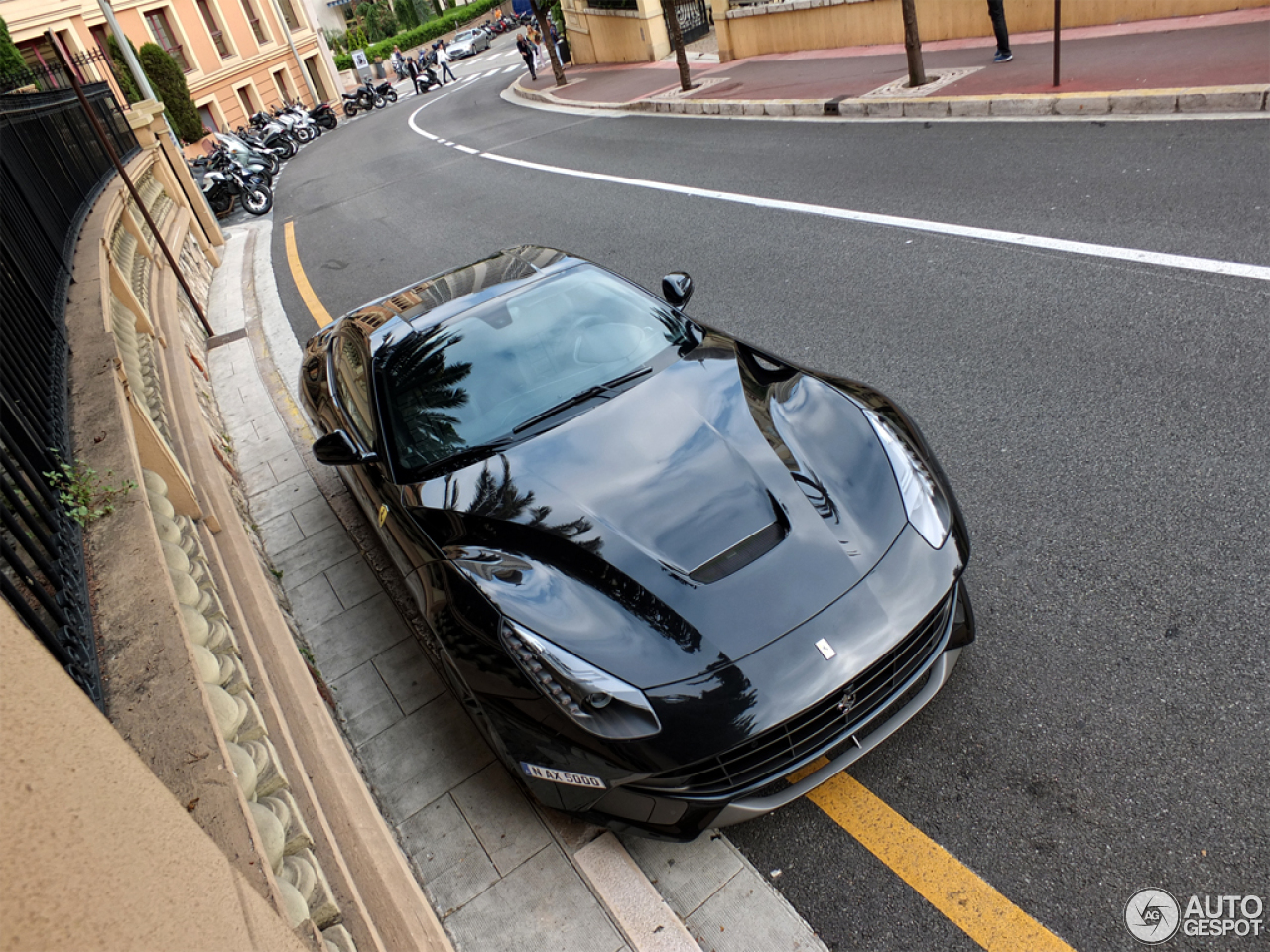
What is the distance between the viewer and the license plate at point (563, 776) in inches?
110

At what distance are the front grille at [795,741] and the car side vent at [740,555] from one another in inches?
20.7

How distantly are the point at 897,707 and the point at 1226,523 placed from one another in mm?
1865

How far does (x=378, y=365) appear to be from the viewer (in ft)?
13.8

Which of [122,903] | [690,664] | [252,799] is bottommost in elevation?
[690,664]

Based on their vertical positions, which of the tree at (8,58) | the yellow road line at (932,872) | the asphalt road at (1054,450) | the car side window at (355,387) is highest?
the tree at (8,58)

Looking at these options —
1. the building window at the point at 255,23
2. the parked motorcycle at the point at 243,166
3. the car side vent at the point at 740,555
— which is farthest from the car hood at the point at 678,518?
the building window at the point at 255,23

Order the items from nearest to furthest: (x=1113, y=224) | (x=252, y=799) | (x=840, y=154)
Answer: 1. (x=252, y=799)
2. (x=1113, y=224)
3. (x=840, y=154)

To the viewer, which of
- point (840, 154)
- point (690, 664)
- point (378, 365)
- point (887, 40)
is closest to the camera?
point (690, 664)

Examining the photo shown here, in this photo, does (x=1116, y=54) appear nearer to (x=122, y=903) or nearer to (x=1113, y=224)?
(x=1113, y=224)

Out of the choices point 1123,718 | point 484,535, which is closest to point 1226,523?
point 1123,718

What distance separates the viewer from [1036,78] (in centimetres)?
Result: 1056

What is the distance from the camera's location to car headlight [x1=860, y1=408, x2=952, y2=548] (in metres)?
3.10

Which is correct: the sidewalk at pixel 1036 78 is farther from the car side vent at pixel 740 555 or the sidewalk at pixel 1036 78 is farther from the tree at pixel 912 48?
the car side vent at pixel 740 555

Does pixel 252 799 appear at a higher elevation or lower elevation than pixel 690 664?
higher
